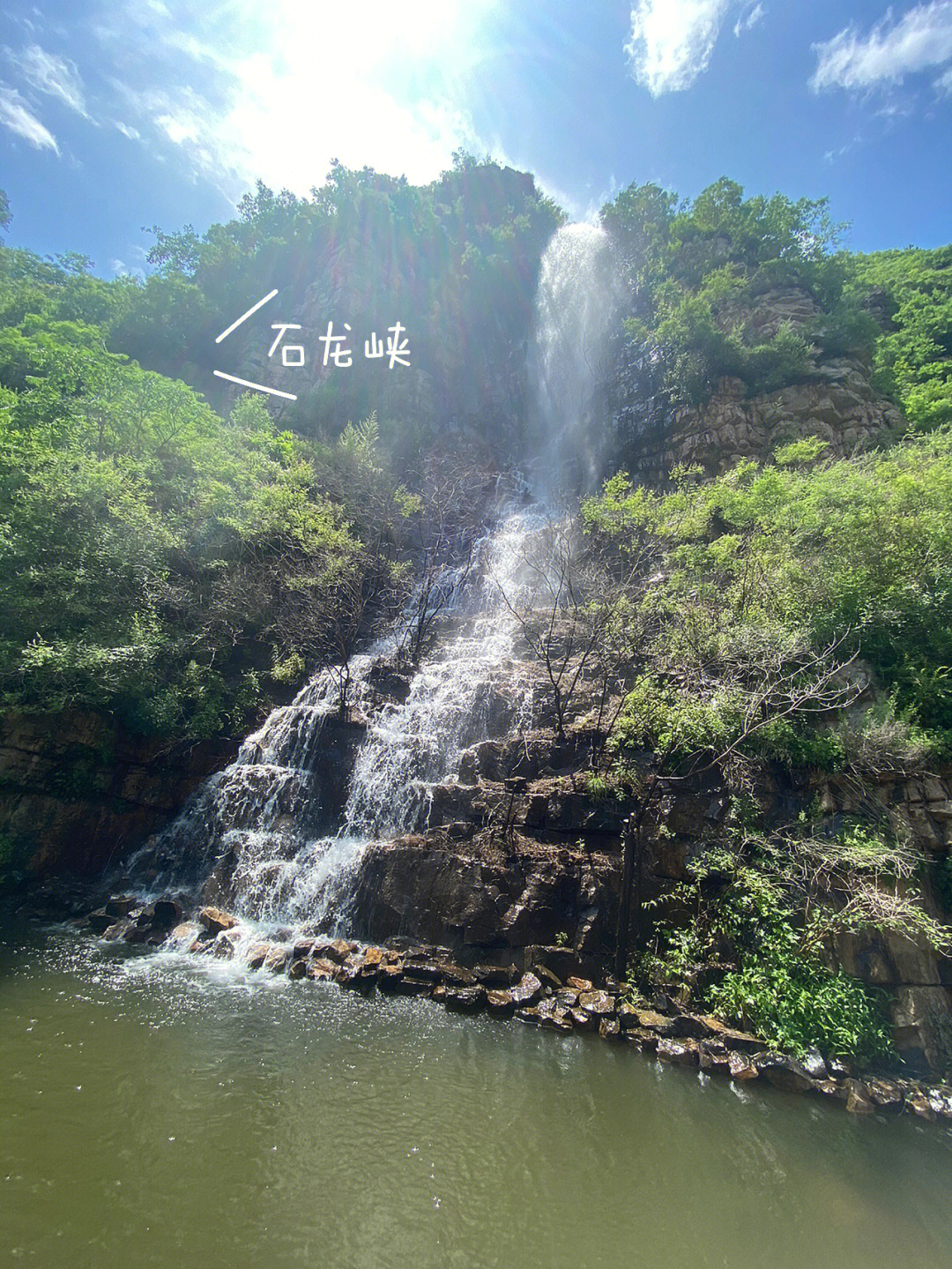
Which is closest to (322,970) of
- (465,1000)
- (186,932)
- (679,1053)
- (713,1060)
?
(465,1000)

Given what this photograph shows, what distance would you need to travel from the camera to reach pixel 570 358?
30.2 m

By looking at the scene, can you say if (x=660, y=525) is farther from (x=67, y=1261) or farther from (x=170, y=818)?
(x=67, y=1261)

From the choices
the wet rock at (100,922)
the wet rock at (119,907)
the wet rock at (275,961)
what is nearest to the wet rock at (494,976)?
the wet rock at (275,961)

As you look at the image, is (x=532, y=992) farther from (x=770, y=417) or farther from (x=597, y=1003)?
(x=770, y=417)

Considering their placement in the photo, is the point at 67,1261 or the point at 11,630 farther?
the point at 11,630

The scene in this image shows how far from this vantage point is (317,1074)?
6234 mm

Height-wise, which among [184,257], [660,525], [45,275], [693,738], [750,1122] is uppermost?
[184,257]

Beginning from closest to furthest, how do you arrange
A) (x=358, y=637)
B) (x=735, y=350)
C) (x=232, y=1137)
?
(x=232, y=1137) → (x=358, y=637) → (x=735, y=350)

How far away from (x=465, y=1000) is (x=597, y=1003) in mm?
1943

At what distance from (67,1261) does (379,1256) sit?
84.1 inches

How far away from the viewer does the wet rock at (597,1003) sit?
802cm

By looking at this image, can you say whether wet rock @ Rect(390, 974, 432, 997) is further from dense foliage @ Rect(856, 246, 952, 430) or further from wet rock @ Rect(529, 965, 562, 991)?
dense foliage @ Rect(856, 246, 952, 430)

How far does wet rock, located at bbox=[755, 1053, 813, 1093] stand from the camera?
694 centimetres

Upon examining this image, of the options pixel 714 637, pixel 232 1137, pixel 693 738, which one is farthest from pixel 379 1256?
pixel 714 637
